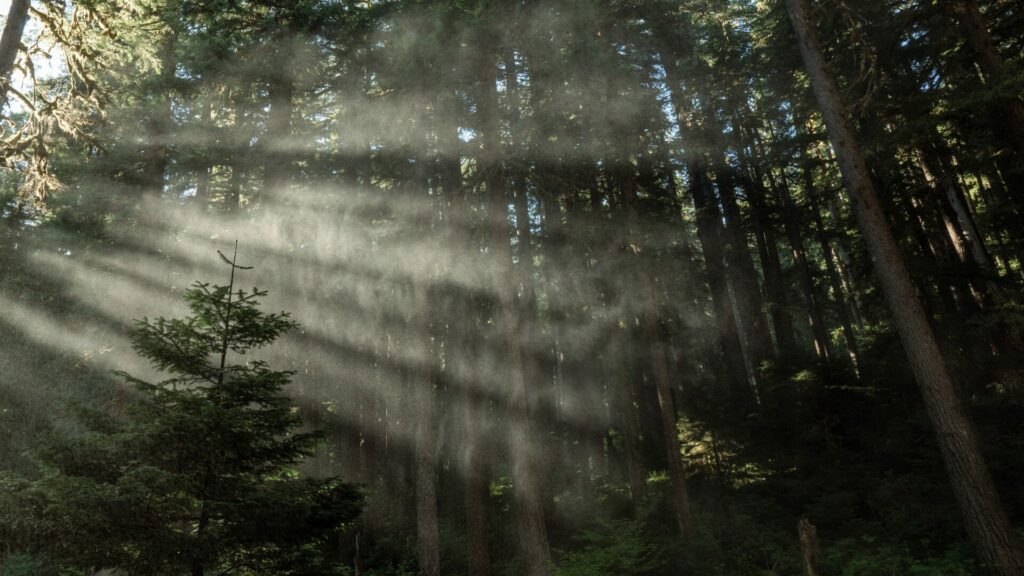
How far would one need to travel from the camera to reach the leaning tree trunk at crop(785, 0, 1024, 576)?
25.6 feet

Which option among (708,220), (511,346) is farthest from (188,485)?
(708,220)

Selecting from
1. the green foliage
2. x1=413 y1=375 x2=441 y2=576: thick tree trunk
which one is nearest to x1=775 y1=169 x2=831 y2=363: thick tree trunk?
x1=413 y1=375 x2=441 y2=576: thick tree trunk

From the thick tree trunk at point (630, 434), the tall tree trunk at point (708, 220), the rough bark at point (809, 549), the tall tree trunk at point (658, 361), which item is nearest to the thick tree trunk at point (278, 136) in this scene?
the tall tree trunk at point (658, 361)

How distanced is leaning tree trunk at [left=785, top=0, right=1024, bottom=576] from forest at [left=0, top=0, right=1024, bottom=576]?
0.16 ft

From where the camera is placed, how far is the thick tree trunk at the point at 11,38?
7539mm

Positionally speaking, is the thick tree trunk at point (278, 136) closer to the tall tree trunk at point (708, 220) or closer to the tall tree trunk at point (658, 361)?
the tall tree trunk at point (658, 361)

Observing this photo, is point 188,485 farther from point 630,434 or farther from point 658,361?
point 630,434

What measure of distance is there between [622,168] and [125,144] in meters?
15.5

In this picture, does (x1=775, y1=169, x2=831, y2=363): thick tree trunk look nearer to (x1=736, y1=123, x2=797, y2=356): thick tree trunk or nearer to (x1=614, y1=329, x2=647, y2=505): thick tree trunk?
(x1=736, y1=123, x2=797, y2=356): thick tree trunk

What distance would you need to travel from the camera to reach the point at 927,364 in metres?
8.75

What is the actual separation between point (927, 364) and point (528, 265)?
10.4 m

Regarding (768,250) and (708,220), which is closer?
(708,220)

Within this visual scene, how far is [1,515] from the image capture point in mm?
4602

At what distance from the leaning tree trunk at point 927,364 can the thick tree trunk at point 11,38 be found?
13.6 meters
